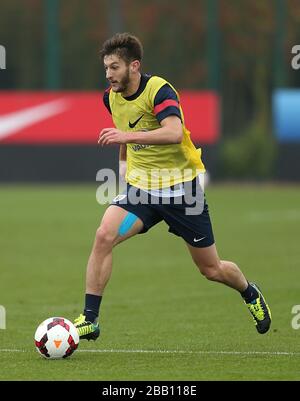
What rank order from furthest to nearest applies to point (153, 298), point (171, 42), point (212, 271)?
point (171, 42), point (153, 298), point (212, 271)

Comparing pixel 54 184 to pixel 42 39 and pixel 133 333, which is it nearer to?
pixel 42 39

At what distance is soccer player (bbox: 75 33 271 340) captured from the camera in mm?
8992

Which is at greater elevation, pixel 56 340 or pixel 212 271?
pixel 212 271

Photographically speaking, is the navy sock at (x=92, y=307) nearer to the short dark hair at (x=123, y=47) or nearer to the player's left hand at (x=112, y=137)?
the player's left hand at (x=112, y=137)

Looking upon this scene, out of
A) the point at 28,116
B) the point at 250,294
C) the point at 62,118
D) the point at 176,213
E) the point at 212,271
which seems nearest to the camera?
the point at 176,213

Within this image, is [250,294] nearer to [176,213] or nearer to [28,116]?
[176,213]

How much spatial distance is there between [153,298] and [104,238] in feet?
13.0

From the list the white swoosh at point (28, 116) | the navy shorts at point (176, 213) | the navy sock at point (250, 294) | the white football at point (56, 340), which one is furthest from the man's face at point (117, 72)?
the white swoosh at point (28, 116)

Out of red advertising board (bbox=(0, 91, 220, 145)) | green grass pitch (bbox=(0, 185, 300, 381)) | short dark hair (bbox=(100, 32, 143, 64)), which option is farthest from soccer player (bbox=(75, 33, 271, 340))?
red advertising board (bbox=(0, 91, 220, 145))

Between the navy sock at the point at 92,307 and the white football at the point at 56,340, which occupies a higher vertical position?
the navy sock at the point at 92,307

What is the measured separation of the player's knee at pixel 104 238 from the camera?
894 centimetres

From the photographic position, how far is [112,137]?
339 inches

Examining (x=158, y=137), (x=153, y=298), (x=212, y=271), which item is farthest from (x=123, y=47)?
(x=153, y=298)

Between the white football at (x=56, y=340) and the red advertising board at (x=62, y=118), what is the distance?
71.9 feet
